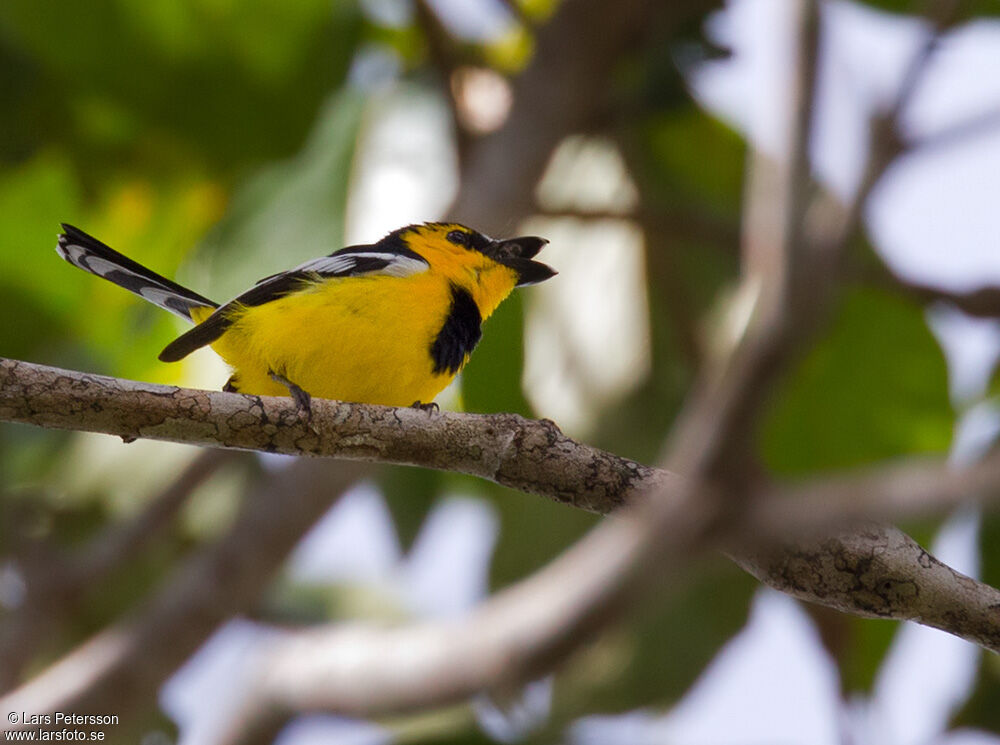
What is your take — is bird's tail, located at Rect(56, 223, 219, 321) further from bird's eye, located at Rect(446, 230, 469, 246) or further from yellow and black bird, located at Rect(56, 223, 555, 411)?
bird's eye, located at Rect(446, 230, 469, 246)

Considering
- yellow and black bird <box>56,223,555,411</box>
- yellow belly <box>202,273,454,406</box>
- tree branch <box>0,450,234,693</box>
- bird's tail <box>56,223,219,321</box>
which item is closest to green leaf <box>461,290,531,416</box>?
yellow and black bird <box>56,223,555,411</box>

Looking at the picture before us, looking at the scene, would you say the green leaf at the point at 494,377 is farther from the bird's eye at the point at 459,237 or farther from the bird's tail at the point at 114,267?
the bird's tail at the point at 114,267

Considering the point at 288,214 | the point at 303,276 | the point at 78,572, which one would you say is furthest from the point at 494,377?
the point at 78,572

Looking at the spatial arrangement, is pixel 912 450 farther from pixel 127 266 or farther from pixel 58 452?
pixel 58 452

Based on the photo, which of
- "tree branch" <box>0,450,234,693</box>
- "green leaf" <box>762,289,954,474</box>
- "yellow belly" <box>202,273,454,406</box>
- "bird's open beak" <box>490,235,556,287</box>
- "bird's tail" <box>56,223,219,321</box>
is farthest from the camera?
"green leaf" <box>762,289,954,474</box>

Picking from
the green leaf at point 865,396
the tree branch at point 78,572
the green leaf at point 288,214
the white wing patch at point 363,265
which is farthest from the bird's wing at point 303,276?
the green leaf at point 865,396

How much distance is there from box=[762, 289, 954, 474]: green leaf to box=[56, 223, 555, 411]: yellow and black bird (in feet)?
5.21

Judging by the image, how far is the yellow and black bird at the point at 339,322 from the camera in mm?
3578

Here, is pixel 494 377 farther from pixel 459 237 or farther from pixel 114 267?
pixel 114 267

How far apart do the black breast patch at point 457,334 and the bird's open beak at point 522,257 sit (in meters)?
0.34

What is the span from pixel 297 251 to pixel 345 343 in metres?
1.62

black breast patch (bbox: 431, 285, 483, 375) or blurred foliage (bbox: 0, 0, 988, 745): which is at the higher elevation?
blurred foliage (bbox: 0, 0, 988, 745)

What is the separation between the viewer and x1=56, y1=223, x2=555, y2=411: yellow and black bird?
3578mm

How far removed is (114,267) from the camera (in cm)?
384
